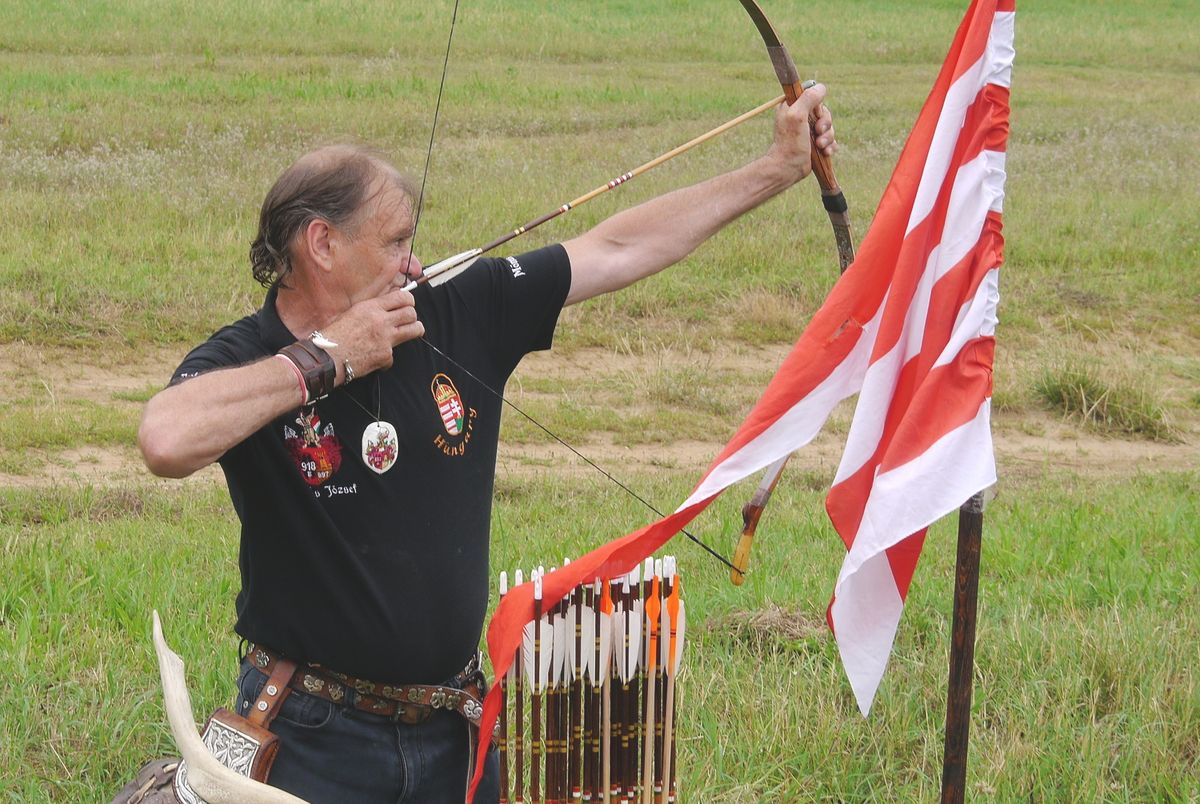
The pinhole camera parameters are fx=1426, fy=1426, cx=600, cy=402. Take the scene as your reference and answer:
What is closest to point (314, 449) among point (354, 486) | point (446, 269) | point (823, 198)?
point (354, 486)

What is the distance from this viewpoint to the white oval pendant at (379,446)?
2957 mm

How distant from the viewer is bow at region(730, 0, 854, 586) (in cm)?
358

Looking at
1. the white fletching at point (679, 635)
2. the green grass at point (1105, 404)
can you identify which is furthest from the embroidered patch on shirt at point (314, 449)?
the green grass at point (1105, 404)

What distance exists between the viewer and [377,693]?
3008 millimetres

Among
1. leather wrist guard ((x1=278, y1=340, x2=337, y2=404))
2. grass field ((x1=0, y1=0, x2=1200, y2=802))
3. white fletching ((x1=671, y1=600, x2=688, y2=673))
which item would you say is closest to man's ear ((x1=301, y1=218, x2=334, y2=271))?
leather wrist guard ((x1=278, y1=340, x2=337, y2=404))

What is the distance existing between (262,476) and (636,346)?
285 inches

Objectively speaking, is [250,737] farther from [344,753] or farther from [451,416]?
[451,416]

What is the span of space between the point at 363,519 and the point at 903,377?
1217mm

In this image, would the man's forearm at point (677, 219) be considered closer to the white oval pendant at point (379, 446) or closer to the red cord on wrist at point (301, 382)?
the white oval pendant at point (379, 446)

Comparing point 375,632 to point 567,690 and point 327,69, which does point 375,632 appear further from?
point 327,69

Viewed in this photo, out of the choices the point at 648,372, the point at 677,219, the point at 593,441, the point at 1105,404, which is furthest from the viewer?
the point at 648,372

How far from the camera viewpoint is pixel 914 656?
484 centimetres

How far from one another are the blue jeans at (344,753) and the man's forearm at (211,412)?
0.56m

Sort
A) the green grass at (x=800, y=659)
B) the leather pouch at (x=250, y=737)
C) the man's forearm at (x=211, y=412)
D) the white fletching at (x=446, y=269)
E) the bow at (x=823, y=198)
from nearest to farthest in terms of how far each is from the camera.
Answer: the man's forearm at (x=211, y=412) < the leather pouch at (x=250, y=737) < the white fletching at (x=446, y=269) < the bow at (x=823, y=198) < the green grass at (x=800, y=659)
